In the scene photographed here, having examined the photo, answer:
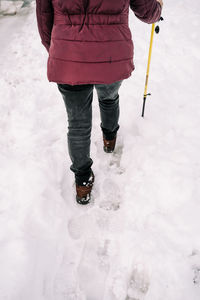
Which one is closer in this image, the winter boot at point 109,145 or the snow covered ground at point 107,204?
the snow covered ground at point 107,204

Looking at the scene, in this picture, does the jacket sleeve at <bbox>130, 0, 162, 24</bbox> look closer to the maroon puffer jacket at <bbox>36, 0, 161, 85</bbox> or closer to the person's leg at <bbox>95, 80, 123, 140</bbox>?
the maroon puffer jacket at <bbox>36, 0, 161, 85</bbox>

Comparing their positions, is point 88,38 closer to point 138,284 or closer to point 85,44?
point 85,44

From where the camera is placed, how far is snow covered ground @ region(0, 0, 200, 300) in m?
1.56

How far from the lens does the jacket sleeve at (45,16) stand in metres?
1.35

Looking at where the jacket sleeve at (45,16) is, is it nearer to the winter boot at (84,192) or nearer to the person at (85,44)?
the person at (85,44)

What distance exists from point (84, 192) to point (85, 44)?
1193 millimetres

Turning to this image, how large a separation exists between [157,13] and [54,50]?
0.83 meters

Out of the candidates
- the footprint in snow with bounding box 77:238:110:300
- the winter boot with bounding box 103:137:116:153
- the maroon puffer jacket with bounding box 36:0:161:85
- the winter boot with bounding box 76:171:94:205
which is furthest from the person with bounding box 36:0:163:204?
the footprint in snow with bounding box 77:238:110:300

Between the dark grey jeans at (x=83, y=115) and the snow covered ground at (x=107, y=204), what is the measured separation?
39 centimetres

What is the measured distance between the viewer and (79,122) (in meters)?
1.65

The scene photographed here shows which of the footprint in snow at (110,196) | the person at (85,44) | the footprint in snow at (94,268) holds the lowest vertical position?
the footprint in snow at (94,268)

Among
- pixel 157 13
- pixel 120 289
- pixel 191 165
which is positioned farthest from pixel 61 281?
pixel 157 13

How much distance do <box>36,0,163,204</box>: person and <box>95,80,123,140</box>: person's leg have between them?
3.9 inches

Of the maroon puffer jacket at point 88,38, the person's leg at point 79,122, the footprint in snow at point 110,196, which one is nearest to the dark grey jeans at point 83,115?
the person's leg at point 79,122
